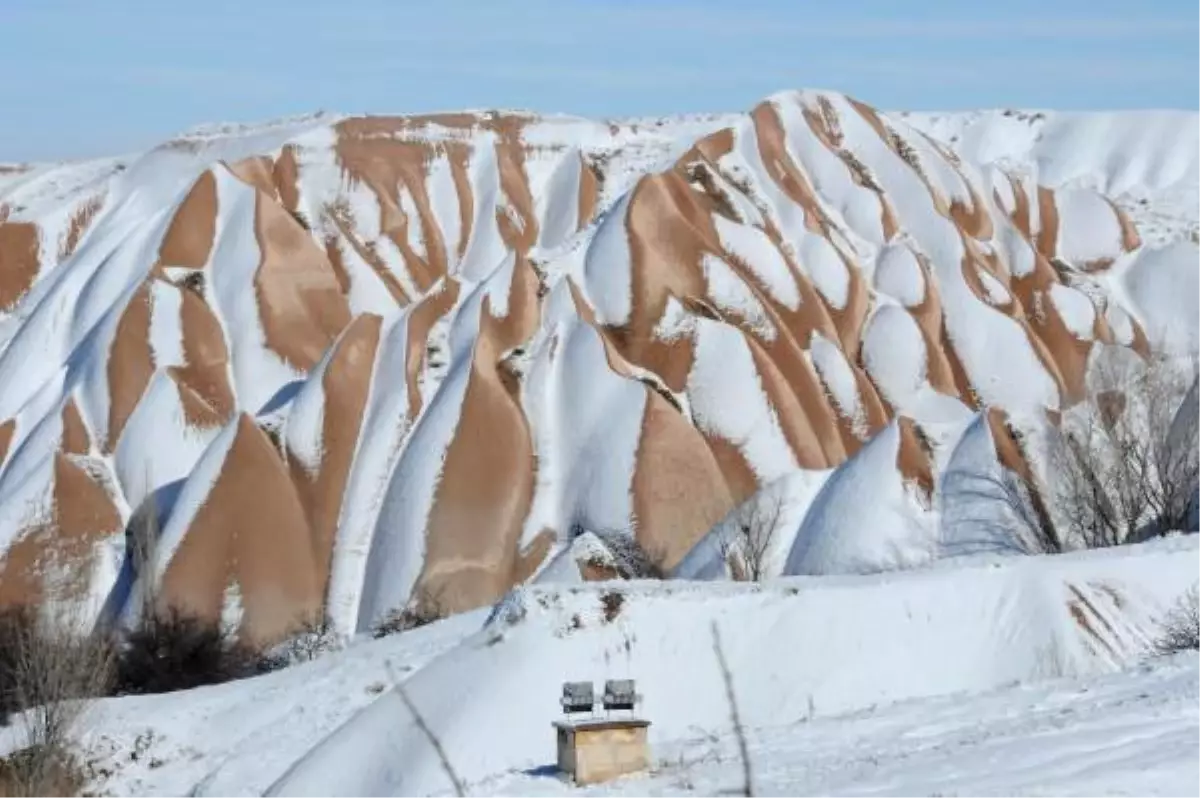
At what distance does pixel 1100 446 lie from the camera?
133 feet

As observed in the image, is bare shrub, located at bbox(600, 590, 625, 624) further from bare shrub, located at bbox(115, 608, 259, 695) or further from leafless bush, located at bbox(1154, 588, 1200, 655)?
bare shrub, located at bbox(115, 608, 259, 695)

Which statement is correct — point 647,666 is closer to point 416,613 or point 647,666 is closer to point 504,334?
point 416,613

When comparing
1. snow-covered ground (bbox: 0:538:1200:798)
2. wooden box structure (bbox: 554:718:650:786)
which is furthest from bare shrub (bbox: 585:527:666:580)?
wooden box structure (bbox: 554:718:650:786)

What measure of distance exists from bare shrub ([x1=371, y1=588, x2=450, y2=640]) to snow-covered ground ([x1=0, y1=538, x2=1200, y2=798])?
458 inches

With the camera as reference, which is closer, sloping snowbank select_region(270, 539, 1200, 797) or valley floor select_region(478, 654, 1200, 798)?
valley floor select_region(478, 654, 1200, 798)

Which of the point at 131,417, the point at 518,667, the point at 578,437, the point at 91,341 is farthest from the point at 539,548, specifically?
the point at 518,667

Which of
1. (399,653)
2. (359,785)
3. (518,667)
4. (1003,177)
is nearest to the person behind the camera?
(359,785)

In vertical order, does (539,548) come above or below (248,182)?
below

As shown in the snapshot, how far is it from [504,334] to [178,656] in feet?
45.4

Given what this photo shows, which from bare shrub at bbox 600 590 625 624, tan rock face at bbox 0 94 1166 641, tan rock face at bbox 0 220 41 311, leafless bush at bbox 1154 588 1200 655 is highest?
tan rock face at bbox 0 220 41 311

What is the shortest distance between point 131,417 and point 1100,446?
2418 centimetres

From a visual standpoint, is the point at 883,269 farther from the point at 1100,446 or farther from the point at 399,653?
the point at 399,653

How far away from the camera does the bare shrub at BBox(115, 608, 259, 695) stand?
34.0m

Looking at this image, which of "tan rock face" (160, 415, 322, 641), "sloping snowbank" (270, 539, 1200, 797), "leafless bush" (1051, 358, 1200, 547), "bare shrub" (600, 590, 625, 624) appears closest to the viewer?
"sloping snowbank" (270, 539, 1200, 797)
